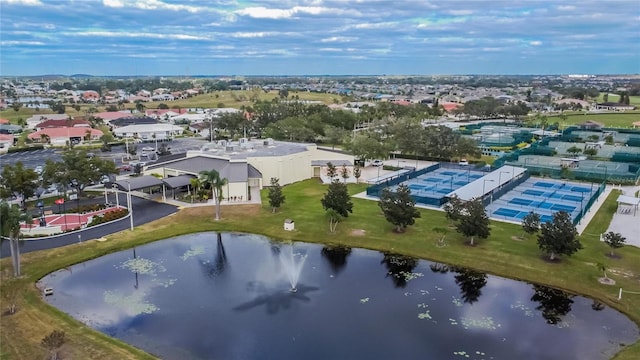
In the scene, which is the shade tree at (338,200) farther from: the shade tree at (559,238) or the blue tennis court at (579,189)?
the blue tennis court at (579,189)

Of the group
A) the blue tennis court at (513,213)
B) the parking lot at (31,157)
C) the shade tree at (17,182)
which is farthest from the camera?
the parking lot at (31,157)

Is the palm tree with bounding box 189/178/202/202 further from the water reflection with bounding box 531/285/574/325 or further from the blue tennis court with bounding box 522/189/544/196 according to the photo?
the blue tennis court with bounding box 522/189/544/196

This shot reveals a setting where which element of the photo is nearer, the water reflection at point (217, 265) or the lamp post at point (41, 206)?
the water reflection at point (217, 265)

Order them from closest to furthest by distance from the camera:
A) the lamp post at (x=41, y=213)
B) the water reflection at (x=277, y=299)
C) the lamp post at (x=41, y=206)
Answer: the water reflection at (x=277, y=299)
the lamp post at (x=41, y=213)
the lamp post at (x=41, y=206)

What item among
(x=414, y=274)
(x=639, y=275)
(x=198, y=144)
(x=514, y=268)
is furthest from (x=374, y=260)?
(x=198, y=144)

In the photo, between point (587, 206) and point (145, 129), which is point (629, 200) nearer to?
point (587, 206)

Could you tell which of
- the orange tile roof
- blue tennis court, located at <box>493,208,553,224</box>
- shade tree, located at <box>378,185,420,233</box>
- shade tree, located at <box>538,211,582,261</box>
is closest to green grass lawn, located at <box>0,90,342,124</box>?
the orange tile roof

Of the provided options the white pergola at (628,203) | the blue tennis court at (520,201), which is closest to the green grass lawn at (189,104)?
the blue tennis court at (520,201)
